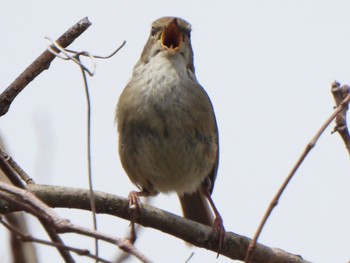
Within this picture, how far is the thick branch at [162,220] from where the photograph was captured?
3078 millimetres

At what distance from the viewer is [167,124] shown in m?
4.48

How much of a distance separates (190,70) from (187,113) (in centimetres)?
57

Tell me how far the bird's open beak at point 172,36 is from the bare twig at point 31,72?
1.84m

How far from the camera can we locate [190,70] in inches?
199

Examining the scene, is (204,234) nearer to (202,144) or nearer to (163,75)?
(202,144)

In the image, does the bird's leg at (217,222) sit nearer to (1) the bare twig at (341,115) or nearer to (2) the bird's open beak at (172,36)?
(2) the bird's open beak at (172,36)

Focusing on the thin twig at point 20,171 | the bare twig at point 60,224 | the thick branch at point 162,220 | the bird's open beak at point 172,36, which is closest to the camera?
the bare twig at point 60,224

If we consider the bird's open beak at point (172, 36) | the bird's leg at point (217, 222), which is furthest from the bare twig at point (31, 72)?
the bird's open beak at point (172, 36)

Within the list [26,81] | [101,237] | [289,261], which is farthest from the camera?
[289,261]

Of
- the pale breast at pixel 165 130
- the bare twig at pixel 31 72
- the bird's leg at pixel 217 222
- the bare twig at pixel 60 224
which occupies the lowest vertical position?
the bird's leg at pixel 217 222

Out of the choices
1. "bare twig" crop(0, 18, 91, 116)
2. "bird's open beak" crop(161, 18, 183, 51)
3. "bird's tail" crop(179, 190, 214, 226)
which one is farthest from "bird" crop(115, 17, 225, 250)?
"bare twig" crop(0, 18, 91, 116)

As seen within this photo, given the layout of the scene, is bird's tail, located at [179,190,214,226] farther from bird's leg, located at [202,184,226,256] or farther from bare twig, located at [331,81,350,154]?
bare twig, located at [331,81,350,154]

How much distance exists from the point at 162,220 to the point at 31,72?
0.90m

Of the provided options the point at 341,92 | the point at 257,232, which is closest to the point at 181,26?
the point at 341,92
